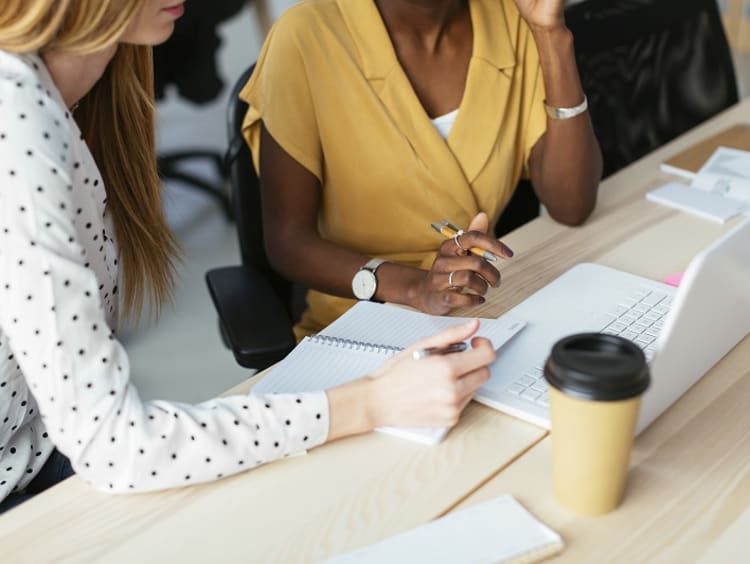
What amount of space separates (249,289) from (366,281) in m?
0.18

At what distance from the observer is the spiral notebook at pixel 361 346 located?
42.8 inches

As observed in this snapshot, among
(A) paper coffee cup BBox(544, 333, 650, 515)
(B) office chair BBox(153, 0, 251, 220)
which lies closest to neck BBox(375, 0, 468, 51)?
(A) paper coffee cup BBox(544, 333, 650, 515)

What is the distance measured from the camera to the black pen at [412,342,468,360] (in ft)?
3.33

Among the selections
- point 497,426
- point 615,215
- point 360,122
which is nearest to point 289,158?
point 360,122

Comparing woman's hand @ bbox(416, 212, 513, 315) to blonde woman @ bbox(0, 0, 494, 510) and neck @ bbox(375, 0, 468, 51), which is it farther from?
neck @ bbox(375, 0, 468, 51)

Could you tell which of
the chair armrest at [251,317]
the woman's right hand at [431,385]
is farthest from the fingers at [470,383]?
the chair armrest at [251,317]

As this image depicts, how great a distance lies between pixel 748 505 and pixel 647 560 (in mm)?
133

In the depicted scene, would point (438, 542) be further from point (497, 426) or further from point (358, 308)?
point (358, 308)

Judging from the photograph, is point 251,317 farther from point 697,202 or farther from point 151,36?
point 697,202

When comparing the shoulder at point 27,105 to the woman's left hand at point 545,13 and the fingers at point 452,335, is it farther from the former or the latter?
the woman's left hand at point 545,13

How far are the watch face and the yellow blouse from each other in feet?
0.40

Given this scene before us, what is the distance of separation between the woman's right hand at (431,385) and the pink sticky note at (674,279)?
394 millimetres

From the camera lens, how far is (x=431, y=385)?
3.25 ft

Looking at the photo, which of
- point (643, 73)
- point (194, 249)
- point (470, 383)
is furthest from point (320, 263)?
point (194, 249)
